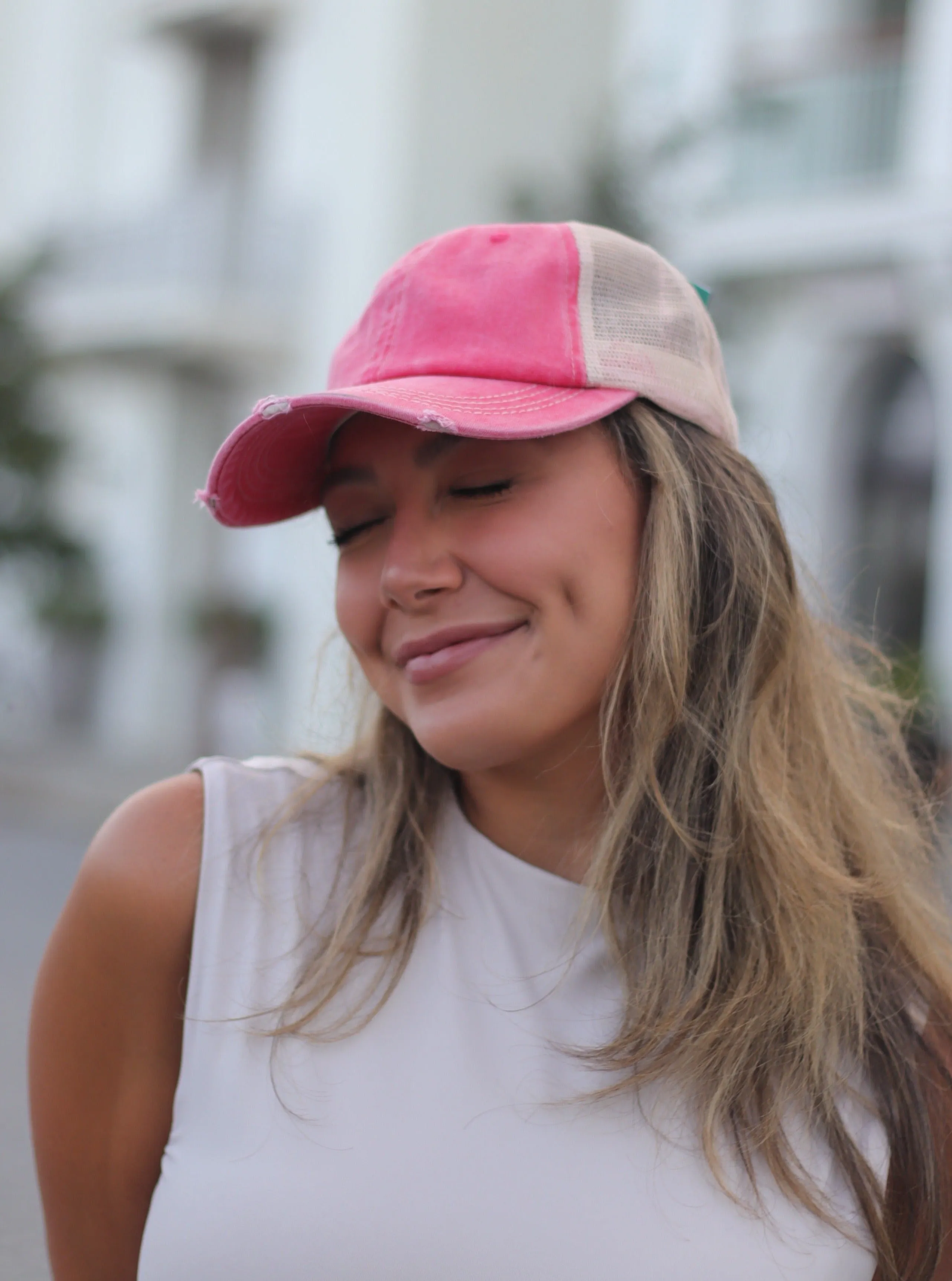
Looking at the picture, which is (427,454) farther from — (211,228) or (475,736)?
(211,228)

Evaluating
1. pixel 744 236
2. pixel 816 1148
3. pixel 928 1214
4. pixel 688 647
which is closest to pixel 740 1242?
pixel 816 1148

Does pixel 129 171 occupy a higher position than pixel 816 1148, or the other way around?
pixel 129 171

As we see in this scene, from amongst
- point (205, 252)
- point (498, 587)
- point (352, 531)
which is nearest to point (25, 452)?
point (205, 252)

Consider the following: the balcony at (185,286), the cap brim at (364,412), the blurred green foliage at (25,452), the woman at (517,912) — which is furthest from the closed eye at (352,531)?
the balcony at (185,286)

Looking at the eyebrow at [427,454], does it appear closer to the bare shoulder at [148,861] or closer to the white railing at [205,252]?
the bare shoulder at [148,861]

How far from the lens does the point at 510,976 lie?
1.54 metres

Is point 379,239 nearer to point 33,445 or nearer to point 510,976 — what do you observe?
point 33,445

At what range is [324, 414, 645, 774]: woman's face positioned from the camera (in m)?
1.51

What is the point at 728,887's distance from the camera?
164 cm

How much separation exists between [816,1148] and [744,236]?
32.2 feet

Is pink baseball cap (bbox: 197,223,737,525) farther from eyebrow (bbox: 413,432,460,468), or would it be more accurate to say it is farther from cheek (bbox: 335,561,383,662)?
cheek (bbox: 335,561,383,662)

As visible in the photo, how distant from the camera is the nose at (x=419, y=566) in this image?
1.52 meters

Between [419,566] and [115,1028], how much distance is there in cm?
61

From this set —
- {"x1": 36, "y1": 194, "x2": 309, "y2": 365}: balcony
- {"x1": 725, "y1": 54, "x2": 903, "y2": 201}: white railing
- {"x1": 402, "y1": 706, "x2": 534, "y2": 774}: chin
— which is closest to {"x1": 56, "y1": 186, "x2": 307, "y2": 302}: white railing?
{"x1": 36, "y1": 194, "x2": 309, "y2": 365}: balcony
